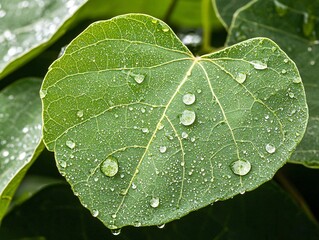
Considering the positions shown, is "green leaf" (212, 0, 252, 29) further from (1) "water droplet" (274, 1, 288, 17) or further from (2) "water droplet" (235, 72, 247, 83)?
(2) "water droplet" (235, 72, 247, 83)

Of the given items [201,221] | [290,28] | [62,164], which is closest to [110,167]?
[62,164]

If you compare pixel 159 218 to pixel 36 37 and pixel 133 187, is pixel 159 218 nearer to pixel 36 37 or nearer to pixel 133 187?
pixel 133 187


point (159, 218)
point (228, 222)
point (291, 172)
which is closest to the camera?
point (159, 218)

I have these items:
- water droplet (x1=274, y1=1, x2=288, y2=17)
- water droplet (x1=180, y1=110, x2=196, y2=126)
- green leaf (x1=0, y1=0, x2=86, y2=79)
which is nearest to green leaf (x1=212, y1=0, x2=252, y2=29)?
water droplet (x1=274, y1=1, x2=288, y2=17)

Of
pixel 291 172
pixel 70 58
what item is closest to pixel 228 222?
pixel 291 172

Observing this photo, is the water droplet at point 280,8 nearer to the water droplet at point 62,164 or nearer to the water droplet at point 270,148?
the water droplet at point 270,148

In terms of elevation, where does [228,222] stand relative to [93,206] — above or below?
below
